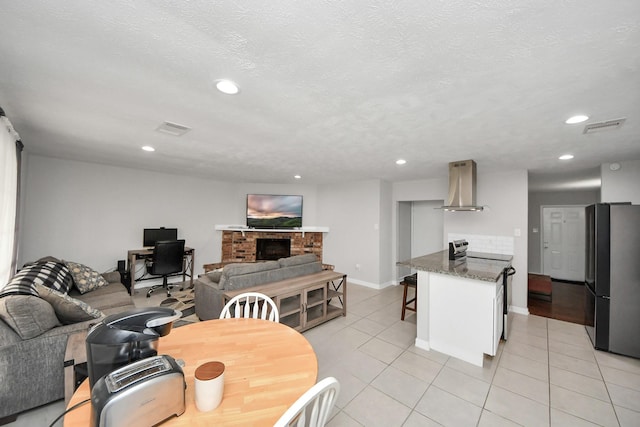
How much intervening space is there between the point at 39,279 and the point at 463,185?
5.04 m

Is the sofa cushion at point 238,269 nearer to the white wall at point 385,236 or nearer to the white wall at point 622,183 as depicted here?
the white wall at point 385,236

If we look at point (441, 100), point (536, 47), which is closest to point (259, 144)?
point (441, 100)

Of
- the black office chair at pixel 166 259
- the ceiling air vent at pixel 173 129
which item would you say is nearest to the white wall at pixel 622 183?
the ceiling air vent at pixel 173 129

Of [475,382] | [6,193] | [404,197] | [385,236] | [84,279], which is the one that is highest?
[404,197]

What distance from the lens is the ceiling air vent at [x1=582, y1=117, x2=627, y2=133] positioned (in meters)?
2.03

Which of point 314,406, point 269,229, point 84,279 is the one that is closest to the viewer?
point 314,406

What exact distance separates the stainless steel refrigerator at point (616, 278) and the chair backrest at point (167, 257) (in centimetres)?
597

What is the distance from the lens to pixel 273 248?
6.11m

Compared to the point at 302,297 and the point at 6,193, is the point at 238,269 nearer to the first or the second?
the point at 302,297

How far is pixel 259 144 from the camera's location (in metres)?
2.86

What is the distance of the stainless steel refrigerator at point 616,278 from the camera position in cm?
261

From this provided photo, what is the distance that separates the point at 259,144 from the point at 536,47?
7.95ft

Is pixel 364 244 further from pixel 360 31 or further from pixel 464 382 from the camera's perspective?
pixel 360 31

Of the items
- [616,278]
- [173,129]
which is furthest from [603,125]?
[173,129]
